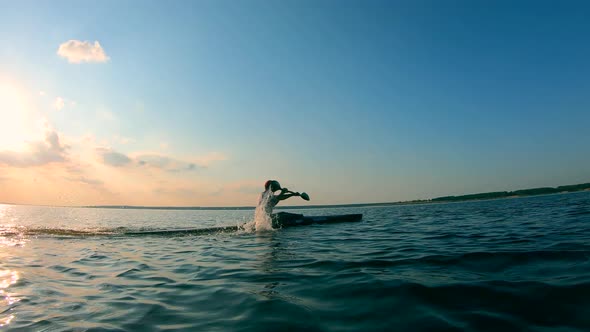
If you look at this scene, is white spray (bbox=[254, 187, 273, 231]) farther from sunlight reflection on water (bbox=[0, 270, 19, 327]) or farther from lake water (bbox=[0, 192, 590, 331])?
sunlight reflection on water (bbox=[0, 270, 19, 327])

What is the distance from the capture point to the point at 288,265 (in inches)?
331

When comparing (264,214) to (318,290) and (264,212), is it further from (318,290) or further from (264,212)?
(318,290)

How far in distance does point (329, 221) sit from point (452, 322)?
20.1 meters

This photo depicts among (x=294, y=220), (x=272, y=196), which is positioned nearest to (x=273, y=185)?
(x=272, y=196)

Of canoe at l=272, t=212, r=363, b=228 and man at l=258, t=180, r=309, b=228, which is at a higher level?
man at l=258, t=180, r=309, b=228

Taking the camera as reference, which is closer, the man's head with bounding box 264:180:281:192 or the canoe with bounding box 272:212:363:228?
the man's head with bounding box 264:180:281:192

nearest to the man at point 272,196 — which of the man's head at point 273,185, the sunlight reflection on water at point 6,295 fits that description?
the man's head at point 273,185

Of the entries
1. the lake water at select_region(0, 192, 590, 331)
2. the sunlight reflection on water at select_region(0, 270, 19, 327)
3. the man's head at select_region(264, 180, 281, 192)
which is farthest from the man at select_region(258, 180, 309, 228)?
the sunlight reflection on water at select_region(0, 270, 19, 327)

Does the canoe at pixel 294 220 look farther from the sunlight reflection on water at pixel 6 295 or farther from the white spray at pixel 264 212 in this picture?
the sunlight reflection on water at pixel 6 295

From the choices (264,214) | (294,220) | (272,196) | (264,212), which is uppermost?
(272,196)

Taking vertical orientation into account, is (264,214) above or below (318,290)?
above

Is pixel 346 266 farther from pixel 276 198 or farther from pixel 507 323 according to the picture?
pixel 276 198

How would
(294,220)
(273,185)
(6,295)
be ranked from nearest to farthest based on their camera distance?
(6,295) < (273,185) < (294,220)

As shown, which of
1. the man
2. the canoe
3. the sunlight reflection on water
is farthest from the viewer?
the canoe
